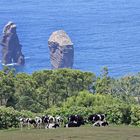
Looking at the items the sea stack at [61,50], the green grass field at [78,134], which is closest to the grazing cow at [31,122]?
the green grass field at [78,134]

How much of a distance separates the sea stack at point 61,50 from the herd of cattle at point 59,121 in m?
155

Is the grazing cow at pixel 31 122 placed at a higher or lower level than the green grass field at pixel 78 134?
higher

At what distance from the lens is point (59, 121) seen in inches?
1379

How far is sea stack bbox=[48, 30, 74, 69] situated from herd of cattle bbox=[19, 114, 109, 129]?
15462 centimetres

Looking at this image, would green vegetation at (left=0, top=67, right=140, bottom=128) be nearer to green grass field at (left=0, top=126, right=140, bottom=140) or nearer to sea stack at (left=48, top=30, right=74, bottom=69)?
green grass field at (left=0, top=126, right=140, bottom=140)

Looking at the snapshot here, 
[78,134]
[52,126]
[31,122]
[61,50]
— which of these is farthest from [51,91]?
[61,50]

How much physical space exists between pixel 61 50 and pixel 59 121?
159m

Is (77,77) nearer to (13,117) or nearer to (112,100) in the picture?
(112,100)

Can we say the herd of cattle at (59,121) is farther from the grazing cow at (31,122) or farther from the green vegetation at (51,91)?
the green vegetation at (51,91)

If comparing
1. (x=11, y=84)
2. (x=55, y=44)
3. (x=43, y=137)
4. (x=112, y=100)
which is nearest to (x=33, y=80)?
(x=11, y=84)

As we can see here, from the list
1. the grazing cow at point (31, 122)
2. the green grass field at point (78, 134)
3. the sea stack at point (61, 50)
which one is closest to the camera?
the green grass field at point (78, 134)

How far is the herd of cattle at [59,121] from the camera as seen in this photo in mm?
33688

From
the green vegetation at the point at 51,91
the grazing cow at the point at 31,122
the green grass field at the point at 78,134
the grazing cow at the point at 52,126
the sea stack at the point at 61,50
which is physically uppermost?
the sea stack at the point at 61,50

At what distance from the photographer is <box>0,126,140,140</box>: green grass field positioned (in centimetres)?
2745
